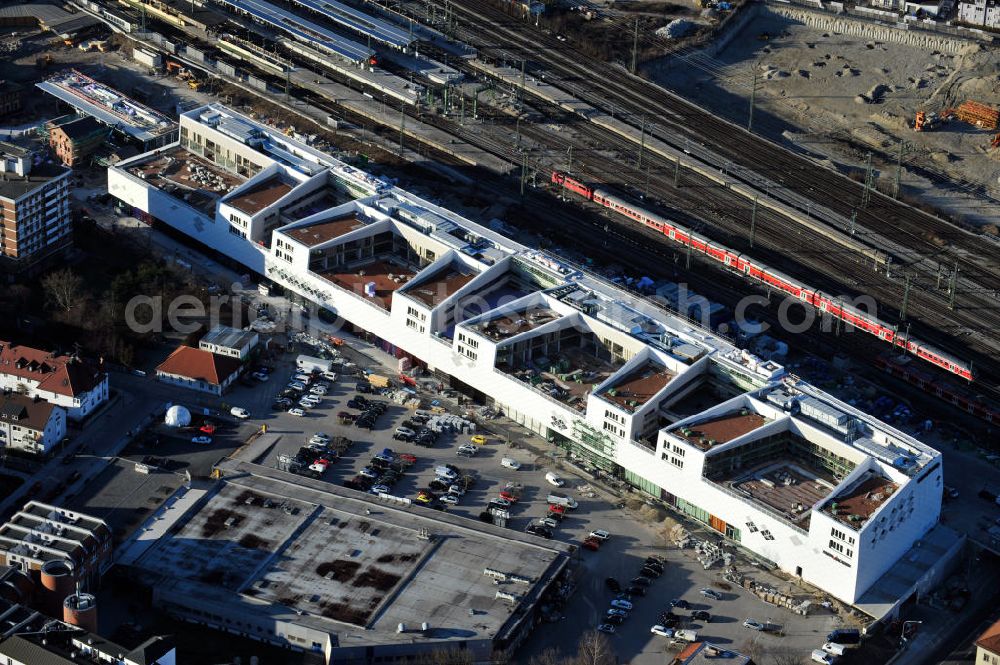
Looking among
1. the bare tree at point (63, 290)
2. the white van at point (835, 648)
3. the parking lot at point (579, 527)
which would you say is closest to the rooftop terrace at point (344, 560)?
the parking lot at point (579, 527)

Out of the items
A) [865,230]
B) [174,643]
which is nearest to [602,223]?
[865,230]

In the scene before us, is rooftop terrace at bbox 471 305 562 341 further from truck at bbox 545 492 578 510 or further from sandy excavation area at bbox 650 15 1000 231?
sandy excavation area at bbox 650 15 1000 231

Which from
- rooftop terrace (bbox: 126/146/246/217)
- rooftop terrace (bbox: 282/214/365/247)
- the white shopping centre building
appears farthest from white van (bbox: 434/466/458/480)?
rooftop terrace (bbox: 126/146/246/217)

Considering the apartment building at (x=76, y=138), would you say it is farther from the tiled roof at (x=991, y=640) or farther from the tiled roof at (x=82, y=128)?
A: the tiled roof at (x=991, y=640)

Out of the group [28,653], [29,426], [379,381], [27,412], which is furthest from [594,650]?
[27,412]

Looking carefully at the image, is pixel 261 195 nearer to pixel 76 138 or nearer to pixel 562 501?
pixel 76 138

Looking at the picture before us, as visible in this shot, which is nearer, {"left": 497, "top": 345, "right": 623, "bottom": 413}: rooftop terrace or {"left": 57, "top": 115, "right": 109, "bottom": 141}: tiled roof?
{"left": 497, "top": 345, "right": 623, "bottom": 413}: rooftop terrace

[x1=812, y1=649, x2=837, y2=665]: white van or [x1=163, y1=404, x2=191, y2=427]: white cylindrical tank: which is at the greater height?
[x1=163, y1=404, x2=191, y2=427]: white cylindrical tank
